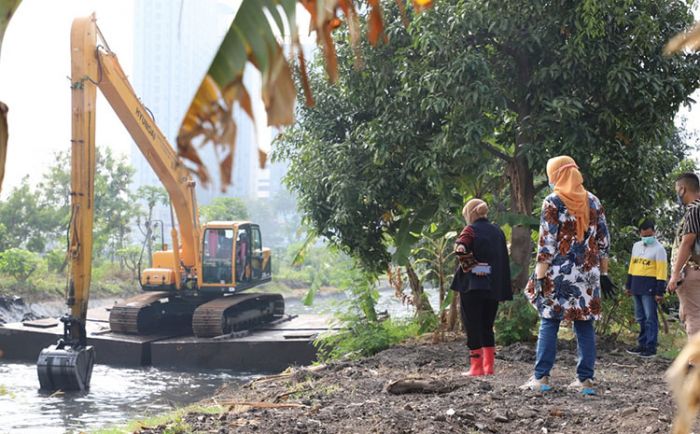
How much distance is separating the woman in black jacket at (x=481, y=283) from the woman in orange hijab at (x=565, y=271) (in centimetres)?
133

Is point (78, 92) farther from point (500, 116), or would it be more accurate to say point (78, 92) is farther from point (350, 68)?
point (500, 116)

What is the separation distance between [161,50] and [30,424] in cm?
4734

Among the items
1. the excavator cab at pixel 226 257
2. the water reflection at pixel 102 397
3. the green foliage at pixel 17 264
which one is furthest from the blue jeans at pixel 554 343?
the green foliage at pixel 17 264

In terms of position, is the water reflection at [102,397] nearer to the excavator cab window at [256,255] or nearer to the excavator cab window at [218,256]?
the excavator cab window at [218,256]

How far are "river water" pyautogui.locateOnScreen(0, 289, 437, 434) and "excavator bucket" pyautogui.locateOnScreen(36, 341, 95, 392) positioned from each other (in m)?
0.23

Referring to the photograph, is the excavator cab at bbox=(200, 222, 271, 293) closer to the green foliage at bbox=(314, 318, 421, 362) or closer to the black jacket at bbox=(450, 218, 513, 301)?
the green foliage at bbox=(314, 318, 421, 362)

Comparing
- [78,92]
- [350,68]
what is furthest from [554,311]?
[78,92]

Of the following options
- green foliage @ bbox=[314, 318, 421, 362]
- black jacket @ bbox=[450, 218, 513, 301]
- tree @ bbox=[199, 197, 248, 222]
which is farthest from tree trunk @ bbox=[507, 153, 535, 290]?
tree @ bbox=[199, 197, 248, 222]

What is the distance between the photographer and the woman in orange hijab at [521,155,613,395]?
5945mm

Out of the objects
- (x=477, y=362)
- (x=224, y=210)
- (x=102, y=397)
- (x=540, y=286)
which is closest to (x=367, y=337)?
(x=477, y=362)

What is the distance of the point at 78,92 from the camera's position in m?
14.5

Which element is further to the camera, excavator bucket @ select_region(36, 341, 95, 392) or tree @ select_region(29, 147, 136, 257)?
tree @ select_region(29, 147, 136, 257)

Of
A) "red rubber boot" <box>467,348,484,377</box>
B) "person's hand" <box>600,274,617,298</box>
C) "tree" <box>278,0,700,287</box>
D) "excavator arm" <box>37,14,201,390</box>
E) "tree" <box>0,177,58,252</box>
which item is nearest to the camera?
"person's hand" <box>600,274,617,298</box>

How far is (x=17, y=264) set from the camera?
104 feet
